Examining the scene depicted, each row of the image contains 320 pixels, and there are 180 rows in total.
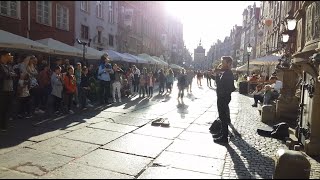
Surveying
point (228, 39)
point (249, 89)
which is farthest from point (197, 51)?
point (249, 89)

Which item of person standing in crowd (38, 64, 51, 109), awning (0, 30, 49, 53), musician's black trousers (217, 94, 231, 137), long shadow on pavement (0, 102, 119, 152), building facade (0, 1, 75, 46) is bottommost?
long shadow on pavement (0, 102, 119, 152)

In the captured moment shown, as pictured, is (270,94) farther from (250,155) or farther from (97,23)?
(97,23)

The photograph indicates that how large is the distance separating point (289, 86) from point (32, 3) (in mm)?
15121

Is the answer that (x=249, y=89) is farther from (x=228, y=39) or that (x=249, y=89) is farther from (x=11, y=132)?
(x=228, y=39)

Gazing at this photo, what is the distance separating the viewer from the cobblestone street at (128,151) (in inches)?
194

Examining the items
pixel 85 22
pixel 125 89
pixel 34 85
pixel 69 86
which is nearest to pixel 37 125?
pixel 34 85

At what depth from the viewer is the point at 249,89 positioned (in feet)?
76.8

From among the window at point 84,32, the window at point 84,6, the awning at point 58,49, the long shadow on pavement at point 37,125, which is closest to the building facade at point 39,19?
the window at point 84,6

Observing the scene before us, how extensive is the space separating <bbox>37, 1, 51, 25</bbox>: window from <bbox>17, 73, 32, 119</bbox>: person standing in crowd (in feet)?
39.8

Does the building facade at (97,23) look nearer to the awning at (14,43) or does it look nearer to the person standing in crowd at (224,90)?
the awning at (14,43)

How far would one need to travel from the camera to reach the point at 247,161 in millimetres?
5684

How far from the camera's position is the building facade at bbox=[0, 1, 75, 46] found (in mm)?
17531

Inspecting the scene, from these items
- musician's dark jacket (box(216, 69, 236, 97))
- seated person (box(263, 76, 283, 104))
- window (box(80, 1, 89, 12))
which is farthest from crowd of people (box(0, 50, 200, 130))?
window (box(80, 1, 89, 12))

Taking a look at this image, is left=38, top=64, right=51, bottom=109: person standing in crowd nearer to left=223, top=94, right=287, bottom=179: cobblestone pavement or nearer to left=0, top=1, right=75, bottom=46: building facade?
left=223, top=94, right=287, bottom=179: cobblestone pavement
